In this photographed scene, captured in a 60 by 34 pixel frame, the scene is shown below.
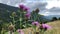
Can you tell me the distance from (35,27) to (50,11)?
1.68 metres

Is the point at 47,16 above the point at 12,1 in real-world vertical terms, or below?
below

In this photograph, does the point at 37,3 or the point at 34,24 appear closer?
the point at 34,24

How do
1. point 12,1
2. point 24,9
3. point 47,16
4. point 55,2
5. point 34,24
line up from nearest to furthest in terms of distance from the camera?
point 34,24, point 24,9, point 12,1, point 47,16, point 55,2

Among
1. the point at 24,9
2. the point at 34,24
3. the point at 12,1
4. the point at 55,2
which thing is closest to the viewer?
the point at 34,24

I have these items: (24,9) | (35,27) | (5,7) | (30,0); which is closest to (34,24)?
(35,27)

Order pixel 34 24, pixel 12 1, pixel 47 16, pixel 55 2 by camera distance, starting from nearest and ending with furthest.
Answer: pixel 34 24
pixel 12 1
pixel 47 16
pixel 55 2

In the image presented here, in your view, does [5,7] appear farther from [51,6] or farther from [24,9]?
[24,9]

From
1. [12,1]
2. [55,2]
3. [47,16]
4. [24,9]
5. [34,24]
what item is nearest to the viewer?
[34,24]

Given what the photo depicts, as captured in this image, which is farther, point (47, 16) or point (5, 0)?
point (47, 16)

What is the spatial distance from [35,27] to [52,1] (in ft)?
5.45

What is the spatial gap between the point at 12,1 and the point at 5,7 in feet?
1.12

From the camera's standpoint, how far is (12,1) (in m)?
2.15

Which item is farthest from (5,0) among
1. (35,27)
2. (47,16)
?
(35,27)

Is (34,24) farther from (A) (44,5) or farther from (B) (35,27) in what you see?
(A) (44,5)
